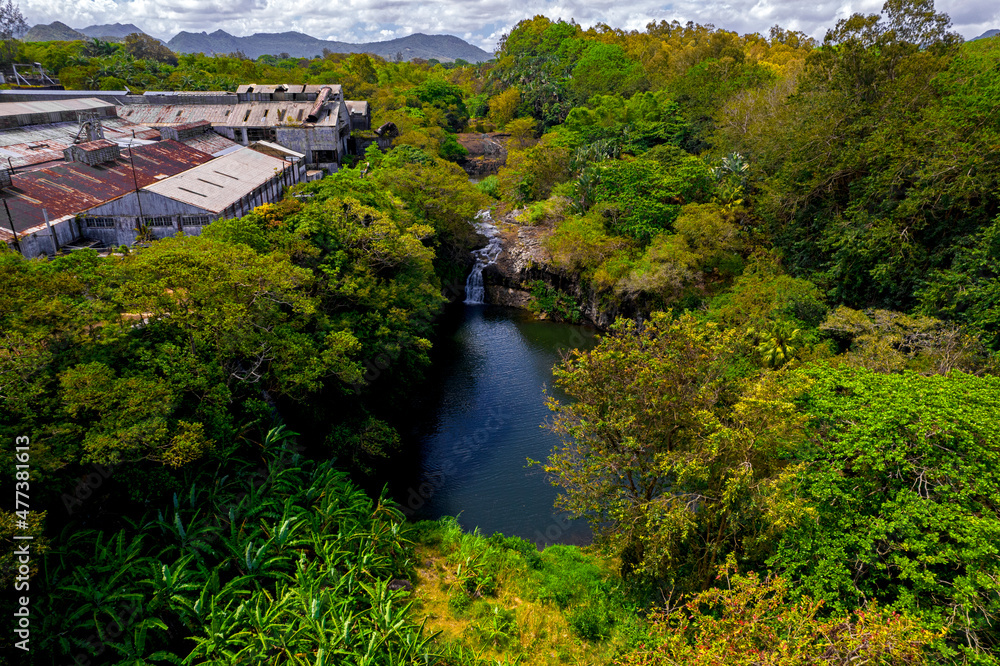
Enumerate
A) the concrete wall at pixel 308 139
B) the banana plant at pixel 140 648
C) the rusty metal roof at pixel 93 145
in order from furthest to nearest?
1. the concrete wall at pixel 308 139
2. the rusty metal roof at pixel 93 145
3. the banana plant at pixel 140 648

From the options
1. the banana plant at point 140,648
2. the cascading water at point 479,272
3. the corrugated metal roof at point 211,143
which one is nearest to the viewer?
the banana plant at point 140,648

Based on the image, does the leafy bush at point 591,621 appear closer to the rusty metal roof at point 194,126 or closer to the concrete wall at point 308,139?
the rusty metal roof at point 194,126

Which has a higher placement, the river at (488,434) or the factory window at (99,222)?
the factory window at (99,222)

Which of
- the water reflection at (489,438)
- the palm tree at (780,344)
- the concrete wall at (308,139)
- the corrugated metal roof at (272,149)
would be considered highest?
the concrete wall at (308,139)

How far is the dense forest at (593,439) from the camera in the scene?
41.5 ft

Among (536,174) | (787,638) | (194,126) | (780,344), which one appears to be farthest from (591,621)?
(194,126)

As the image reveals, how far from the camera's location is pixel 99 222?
28.0 metres

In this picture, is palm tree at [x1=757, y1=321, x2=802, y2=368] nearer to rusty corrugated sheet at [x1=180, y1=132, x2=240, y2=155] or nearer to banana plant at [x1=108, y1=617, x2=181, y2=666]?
banana plant at [x1=108, y1=617, x2=181, y2=666]

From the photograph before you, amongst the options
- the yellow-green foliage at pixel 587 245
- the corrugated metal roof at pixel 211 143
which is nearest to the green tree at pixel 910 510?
the yellow-green foliage at pixel 587 245

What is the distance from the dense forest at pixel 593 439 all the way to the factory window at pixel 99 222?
1036 centimetres

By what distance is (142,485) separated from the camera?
49.9 ft

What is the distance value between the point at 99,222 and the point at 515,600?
28.5 meters

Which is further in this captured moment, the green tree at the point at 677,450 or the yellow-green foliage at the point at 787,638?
the green tree at the point at 677,450

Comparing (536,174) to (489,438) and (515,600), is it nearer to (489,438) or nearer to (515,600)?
(489,438)
